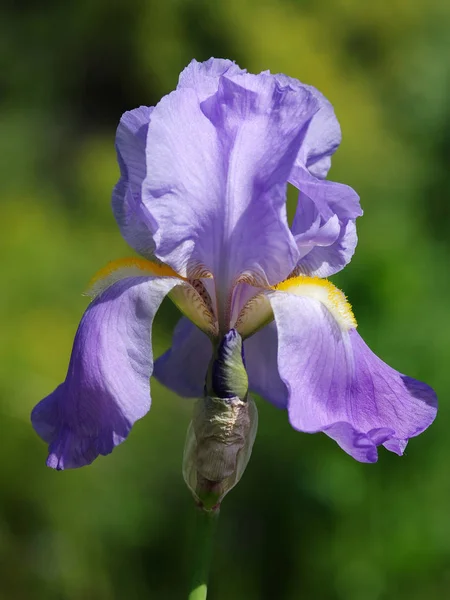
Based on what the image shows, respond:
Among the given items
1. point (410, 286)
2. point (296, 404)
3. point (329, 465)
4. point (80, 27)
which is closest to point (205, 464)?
point (296, 404)

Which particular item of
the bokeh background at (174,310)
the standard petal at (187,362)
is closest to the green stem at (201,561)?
the standard petal at (187,362)

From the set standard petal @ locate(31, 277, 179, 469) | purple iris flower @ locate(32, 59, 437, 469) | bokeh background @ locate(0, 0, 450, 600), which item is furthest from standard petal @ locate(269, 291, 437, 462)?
bokeh background @ locate(0, 0, 450, 600)

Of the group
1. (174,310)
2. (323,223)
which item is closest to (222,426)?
(323,223)

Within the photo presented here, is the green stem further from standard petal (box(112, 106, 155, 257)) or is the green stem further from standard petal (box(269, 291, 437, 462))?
standard petal (box(112, 106, 155, 257))

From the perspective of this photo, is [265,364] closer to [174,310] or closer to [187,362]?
[187,362]

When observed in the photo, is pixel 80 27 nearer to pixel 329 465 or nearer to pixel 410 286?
pixel 410 286
